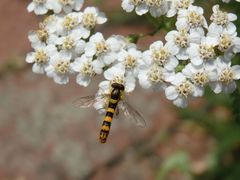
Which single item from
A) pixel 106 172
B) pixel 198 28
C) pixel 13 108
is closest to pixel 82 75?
pixel 198 28

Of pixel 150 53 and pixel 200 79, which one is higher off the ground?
pixel 150 53

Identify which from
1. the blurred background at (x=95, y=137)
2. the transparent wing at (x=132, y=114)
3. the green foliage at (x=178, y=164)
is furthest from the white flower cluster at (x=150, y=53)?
the blurred background at (x=95, y=137)

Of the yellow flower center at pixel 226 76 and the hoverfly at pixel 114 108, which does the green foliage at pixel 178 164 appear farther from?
the yellow flower center at pixel 226 76

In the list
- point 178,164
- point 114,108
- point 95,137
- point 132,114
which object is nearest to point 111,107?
point 114,108

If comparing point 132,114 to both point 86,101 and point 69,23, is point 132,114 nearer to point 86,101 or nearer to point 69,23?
point 86,101

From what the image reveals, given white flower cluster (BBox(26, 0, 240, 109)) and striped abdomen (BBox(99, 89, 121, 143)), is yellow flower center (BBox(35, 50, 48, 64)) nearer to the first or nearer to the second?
white flower cluster (BBox(26, 0, 240, 109))

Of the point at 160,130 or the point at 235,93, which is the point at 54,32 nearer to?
the point at 235,93

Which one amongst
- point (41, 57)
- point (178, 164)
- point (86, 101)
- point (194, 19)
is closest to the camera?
point (194, 19)
